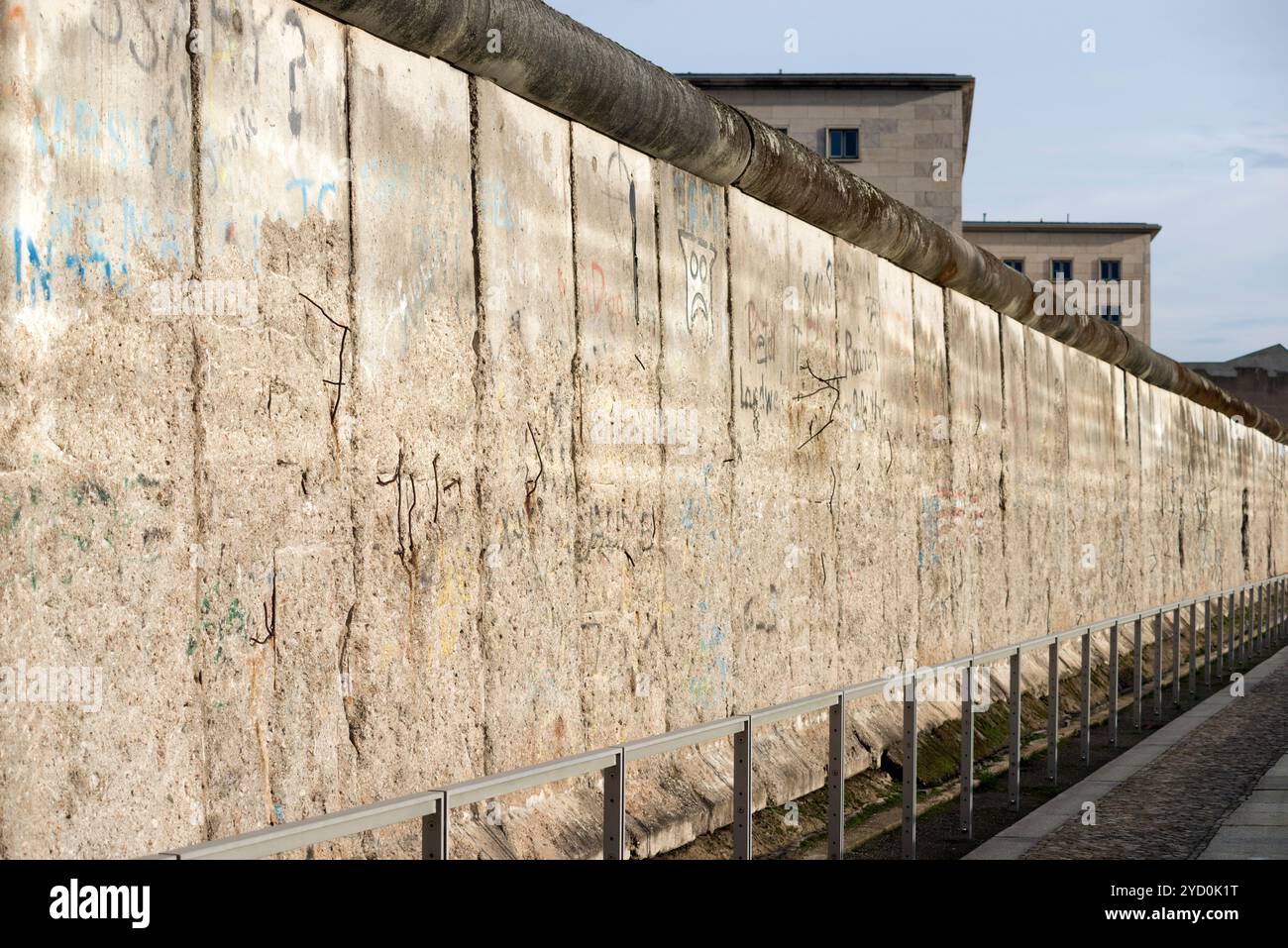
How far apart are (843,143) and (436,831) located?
4076cm

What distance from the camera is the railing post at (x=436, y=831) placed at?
350cm

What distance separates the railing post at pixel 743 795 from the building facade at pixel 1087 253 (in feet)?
198

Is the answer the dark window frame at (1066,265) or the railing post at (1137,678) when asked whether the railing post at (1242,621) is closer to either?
the railing post at (1137,678)

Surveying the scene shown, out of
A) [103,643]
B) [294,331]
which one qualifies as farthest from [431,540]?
[103,643]

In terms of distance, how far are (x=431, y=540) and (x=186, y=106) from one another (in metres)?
1.70

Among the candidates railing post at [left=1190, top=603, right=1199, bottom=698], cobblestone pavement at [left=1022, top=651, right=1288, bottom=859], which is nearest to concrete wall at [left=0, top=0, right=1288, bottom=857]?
cobblestone pavement at [left=1022, top=651, right=1288, bottom=859]

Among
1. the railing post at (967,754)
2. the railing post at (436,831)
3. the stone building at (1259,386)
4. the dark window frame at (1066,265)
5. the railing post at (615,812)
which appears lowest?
the railing post at (967,754)

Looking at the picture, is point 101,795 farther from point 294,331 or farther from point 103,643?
point 294,331

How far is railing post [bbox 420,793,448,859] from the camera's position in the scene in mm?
3504

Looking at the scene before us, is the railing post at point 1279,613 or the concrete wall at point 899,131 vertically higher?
the concrete wall at point 899,131

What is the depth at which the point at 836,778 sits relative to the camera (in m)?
5.98

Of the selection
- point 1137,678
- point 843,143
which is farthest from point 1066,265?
point 1137,678

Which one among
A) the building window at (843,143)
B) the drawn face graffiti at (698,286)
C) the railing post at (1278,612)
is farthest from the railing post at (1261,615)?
the building window at (843,143)

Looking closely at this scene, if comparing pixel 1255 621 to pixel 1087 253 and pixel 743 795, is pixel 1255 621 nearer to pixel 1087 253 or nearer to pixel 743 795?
pixel 743 795
